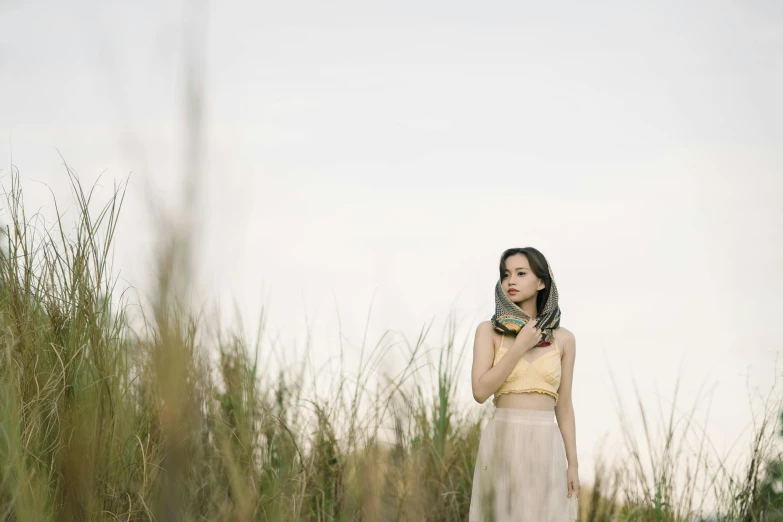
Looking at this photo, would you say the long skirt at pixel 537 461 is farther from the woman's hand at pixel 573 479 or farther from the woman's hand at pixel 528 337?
the woman's hand at pixel 528 337

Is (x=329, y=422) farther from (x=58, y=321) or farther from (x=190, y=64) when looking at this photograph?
(x=190, y=64)

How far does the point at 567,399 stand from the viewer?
3.82 metres

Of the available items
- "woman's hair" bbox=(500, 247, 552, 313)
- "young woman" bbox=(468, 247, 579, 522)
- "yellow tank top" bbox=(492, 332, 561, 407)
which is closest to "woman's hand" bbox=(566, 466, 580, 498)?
"young woman" bbox=(468, 247, 579, 522)

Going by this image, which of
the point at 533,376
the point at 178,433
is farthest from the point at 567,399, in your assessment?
the point at 178,433

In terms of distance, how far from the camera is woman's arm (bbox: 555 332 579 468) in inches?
149

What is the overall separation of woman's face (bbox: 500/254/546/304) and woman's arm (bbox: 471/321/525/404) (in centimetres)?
20

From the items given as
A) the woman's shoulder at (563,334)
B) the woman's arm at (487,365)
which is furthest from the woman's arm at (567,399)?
the woman's arm at (487,365)

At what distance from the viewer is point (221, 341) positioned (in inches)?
205

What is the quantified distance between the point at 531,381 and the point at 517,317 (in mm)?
307

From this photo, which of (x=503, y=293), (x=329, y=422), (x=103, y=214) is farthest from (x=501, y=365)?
(x=103, y=214)

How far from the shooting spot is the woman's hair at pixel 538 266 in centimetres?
385

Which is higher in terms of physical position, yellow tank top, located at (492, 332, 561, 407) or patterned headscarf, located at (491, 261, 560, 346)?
patterned headscarf, located at (491, 261, 560, 346)

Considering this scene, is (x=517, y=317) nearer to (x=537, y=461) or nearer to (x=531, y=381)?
(x=531, y=381)

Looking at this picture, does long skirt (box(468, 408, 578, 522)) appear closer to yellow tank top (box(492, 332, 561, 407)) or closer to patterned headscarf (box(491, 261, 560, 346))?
yellow tank top (box(492, 332, 561, 407))
